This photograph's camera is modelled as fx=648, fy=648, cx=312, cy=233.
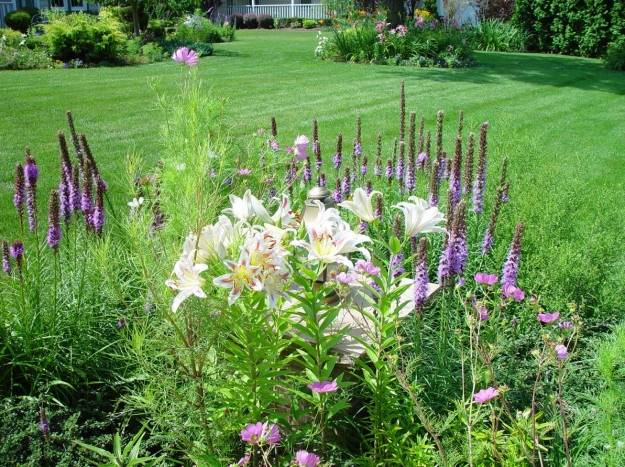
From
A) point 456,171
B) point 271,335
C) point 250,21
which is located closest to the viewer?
point 271,335

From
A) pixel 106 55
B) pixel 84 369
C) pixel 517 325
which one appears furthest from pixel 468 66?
pixel 84 369

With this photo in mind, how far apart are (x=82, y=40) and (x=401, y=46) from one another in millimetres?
→ 8451

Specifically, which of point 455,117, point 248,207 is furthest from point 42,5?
point 248,207

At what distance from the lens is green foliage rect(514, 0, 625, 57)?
65.8 ft

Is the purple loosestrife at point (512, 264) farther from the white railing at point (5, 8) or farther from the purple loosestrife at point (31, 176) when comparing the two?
the white railing at point (5, 8)

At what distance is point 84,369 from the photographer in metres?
3.11

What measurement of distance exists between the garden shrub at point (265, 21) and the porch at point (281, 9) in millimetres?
1753

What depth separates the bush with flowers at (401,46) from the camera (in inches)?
672

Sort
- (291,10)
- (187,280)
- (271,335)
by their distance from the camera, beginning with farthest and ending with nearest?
(291,10), (271,335), (187,280)

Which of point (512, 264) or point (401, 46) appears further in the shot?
point (401, 46)

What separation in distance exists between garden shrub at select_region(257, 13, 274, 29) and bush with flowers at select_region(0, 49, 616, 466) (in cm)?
3422

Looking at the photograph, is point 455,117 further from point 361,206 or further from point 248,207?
point 248,207

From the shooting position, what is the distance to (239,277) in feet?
5.96

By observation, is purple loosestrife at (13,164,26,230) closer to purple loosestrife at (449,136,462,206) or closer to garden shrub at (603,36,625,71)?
purple loosestrife at (449,136,462,206)
